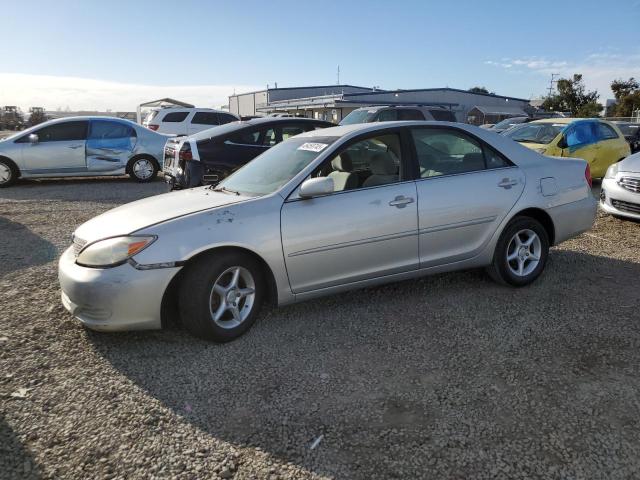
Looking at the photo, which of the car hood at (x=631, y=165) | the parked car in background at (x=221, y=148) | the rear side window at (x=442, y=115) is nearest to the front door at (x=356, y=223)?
the parked car in background at (x=221, y=148)

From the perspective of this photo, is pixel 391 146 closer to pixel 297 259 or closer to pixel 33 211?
pixel 297 259

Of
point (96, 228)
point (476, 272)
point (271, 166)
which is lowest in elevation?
point (476, 272)

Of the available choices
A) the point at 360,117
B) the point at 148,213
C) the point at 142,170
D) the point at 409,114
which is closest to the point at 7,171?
the point at 142,170

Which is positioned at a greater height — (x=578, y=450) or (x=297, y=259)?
(x=297, y=259)

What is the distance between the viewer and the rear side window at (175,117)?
1697 cm

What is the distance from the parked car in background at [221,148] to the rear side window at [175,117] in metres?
8.77

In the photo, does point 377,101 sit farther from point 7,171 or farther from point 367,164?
point 367,164

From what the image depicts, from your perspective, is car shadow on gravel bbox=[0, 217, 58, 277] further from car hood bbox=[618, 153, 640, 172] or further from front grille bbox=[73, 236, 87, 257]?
car hood bbox=[618, 153, 640, 172]

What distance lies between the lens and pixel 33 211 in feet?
28.1

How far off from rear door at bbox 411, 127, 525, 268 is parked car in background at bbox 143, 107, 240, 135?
13.3m

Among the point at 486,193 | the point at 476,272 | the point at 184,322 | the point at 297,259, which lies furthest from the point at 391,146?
the point at 184,322

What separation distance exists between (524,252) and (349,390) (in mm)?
2545

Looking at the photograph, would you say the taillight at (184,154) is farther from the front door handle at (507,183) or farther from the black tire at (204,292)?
the front door handle at (507,183)

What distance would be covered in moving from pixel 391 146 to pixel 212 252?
1.83 meters
